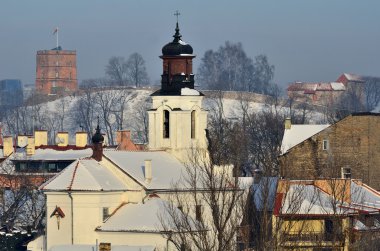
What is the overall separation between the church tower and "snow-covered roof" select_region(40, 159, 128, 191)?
14.0 feet

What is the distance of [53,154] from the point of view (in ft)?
313

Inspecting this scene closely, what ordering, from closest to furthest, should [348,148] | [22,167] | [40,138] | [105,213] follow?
[105,213], [348,148], [22,167], [40,138]

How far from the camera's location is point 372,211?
191ft

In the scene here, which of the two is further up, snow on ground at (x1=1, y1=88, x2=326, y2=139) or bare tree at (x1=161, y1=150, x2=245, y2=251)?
snow on ground at (x1=1, y1=88, x2=326, y2=139)

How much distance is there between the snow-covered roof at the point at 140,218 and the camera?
5697cm

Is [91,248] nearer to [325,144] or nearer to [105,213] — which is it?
[105,213]

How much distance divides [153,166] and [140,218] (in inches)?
166

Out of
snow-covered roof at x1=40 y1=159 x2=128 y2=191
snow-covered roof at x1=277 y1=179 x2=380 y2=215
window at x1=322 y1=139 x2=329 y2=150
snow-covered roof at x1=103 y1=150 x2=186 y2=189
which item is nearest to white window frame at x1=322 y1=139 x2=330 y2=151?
window at x1=322 y1=139 x2=329 y2=150

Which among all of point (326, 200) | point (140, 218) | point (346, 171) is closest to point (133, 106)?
point (346, 171)

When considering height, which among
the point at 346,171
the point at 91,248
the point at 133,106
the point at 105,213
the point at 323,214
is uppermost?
the point at 133,106

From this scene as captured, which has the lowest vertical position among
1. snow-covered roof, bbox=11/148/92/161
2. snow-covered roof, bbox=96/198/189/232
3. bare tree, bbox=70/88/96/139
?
snow-covered roof, bbox=96/198/189/232

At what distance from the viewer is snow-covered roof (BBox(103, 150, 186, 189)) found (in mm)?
60438

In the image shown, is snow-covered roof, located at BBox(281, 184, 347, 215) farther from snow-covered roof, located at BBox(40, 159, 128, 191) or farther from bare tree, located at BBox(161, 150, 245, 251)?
snow-covered roof, located at BBox(40, 159, 128, 191)

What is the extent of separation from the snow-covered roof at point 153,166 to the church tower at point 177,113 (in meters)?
0.73
